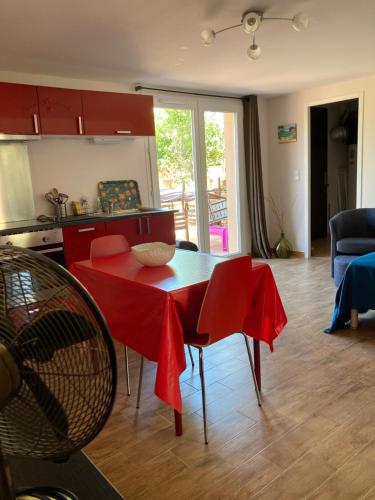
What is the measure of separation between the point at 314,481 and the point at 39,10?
285 centimetres

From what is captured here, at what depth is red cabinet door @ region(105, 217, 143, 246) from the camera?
3.74 metres

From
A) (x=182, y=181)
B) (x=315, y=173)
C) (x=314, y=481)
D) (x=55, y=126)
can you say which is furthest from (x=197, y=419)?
(x=315, y=173)

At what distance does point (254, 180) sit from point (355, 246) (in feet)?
6.64

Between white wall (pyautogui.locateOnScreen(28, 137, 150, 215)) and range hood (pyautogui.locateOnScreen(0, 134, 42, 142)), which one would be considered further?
white wall (pyautogui.locateOnScreen(28, 137, 150, 215))

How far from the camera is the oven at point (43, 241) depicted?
318 cm

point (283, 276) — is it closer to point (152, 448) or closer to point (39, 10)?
point (152, 448)

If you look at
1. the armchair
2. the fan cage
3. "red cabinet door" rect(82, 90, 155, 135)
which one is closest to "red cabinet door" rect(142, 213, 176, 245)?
"red cabinet door" rect(82, 90, 155, 135)

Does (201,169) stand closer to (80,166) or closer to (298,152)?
(298,152)

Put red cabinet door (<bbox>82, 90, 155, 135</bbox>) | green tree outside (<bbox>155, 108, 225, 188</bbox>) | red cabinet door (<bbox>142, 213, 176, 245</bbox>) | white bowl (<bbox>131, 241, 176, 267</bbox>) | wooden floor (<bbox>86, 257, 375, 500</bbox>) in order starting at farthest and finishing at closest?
1. green tree outside (<bbox>155, 108, 225, 188</bbox>)
2. red cabinet door (<bbox>142, 213, 176, 245</bbox>)
3. red cabinet door (<bbox>82, 90, 155, 135</bbox>)
4. white bowl (<bbox>131, 241, 176, 267</bbox>)
5. wooden floor (<bbox>86, 257, 375, 500</bbox>)

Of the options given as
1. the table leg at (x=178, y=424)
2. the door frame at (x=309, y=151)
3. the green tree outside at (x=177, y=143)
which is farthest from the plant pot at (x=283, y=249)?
the table leg at (x=178, y=424)

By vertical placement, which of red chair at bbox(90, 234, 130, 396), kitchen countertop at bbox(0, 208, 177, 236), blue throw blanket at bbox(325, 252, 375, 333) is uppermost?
kitchen countertop at bbox(0, 208, 177, 236)

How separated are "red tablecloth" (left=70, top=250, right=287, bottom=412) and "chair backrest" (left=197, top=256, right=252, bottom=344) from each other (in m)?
0.10

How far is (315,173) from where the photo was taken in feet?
22.5

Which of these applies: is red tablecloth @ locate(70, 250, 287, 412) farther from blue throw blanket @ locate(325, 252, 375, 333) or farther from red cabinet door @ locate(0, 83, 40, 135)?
red cabinet door @ locate(0, 83, 40, 135)
